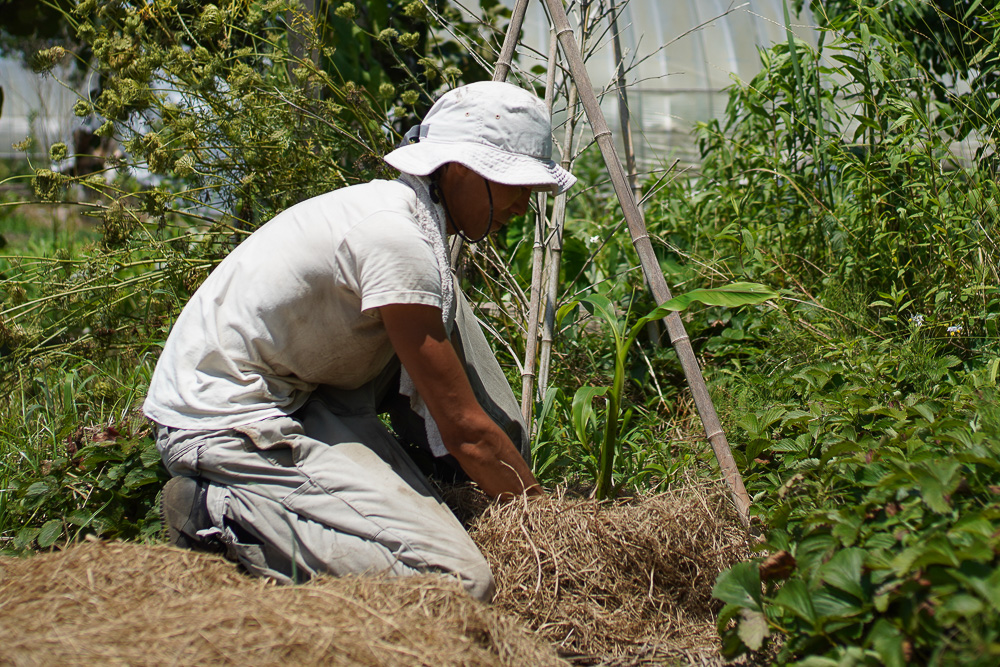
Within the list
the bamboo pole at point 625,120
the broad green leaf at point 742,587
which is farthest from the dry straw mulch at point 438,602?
the bamboo pole at point 625,120

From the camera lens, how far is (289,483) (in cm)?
184

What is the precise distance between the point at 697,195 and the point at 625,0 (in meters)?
1.10

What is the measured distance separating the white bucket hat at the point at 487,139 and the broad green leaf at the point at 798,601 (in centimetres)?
97

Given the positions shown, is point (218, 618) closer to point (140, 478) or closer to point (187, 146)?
point (140, 478)

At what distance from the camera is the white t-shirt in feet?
5.82

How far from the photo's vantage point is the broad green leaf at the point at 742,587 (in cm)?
143

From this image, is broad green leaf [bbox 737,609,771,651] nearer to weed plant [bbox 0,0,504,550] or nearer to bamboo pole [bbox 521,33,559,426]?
bamboo pole [bbox 521,33,559,426]

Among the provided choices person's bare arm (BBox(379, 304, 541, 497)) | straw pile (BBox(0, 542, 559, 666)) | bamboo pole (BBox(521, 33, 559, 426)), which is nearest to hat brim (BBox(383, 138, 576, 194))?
person's bare arm (BBox(379, 304, 541, 497))

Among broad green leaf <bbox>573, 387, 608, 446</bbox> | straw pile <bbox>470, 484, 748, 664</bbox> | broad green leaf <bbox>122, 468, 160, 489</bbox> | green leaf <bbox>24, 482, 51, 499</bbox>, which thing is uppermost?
green leaf <bbox>24, 482, 51, 499</bbox>

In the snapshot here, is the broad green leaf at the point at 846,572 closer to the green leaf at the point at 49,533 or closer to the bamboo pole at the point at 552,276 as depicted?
the bamboo pole at the point at 552,276

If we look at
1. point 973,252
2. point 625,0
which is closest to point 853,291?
point 973,252

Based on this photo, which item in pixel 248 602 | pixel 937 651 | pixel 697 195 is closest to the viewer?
pixel 937 651

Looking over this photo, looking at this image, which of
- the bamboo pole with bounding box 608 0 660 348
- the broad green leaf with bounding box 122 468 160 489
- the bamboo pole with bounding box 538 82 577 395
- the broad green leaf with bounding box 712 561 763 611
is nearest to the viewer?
the broad green leaf with bounding box 712 561 763 611

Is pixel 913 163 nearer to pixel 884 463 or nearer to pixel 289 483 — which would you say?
pixel 884 463
